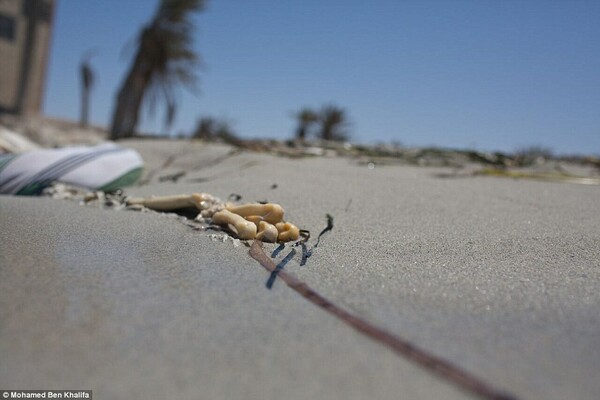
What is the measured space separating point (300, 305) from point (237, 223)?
26.7 inches

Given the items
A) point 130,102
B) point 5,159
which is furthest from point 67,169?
point 130,102

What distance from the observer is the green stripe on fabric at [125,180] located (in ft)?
9.54

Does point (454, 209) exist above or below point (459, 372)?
above

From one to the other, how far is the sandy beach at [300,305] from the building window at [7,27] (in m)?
14.6

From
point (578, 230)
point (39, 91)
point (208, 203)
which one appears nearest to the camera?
point (578, 230)

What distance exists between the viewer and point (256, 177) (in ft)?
10.1

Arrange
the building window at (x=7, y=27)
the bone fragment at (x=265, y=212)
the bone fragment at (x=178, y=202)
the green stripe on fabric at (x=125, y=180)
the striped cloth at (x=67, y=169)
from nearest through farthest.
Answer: the bone fragment at (x=265, y=212) → the bone fragment at (x=178, y=202) → the striped cloth at (x=67, y=169) → the green stripe on fabric at (x=125, y=180) → the building window at (x=7, y=27)

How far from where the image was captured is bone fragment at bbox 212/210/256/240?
1.61m

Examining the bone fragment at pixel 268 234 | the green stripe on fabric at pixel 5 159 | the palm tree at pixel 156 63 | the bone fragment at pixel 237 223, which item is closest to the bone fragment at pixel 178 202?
the bone fragment at pixel 237 223

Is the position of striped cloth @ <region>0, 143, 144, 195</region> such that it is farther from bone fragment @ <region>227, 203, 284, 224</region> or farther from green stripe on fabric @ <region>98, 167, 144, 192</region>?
bone fragment @ <region>227, 203, 284, 224</region>

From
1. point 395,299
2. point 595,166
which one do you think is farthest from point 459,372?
point 595,166

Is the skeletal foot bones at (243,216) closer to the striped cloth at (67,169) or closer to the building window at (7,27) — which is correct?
the striped cloth at (67,169)

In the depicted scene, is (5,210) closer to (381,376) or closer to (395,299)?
(395,299)

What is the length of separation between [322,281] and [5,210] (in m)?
1.52
